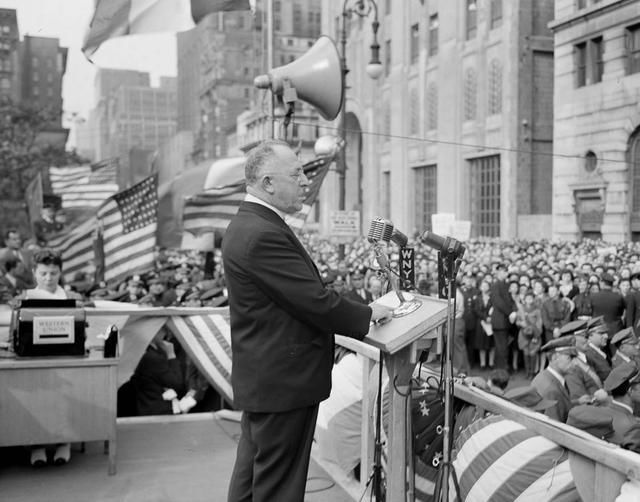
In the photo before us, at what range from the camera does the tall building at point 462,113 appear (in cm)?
3659

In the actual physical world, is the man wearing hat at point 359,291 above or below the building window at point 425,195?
below

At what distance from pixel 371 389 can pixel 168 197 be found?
11.2 metres

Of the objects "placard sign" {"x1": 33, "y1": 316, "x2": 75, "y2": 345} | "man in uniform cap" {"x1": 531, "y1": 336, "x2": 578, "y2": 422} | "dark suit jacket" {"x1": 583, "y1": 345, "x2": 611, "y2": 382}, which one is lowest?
"dark suit jacket" {"x1": 583, "y1": 345, "x2": 611, "y2": 382}

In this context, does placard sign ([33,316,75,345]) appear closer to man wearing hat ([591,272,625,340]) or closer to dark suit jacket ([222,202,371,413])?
dark suit jacket ([222,202,371,413])

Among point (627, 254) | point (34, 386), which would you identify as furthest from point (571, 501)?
point (627, 254)

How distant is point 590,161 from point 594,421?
27.6m

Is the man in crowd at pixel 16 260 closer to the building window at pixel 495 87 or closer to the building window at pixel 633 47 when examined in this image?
the building window at pixel 633 47

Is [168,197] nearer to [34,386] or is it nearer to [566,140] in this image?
[34,386]

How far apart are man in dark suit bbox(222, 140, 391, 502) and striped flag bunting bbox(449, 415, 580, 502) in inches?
37.5

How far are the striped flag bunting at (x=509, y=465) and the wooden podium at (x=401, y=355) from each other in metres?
0.33

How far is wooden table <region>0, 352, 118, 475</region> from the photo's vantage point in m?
5.59

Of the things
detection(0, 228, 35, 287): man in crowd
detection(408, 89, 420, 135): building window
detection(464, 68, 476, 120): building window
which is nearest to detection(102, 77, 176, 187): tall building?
detection(408, 89, 420, 135): building window

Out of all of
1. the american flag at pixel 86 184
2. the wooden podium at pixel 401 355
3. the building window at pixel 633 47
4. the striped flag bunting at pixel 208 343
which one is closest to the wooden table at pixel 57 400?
the striped flag bunting at pixel 208 343

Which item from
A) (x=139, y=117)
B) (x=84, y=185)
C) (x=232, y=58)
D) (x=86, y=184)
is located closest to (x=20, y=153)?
(x=84, y=185)
